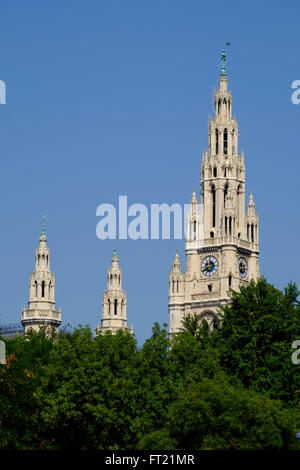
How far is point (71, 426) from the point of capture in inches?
3999

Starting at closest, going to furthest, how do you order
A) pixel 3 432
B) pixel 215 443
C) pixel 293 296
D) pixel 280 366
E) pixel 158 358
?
pixel 215 443
pixel 3 432
pixel 158 358
pixel 280 366
pixel 293 296

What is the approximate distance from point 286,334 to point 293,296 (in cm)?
1244

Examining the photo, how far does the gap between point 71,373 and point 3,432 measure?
689 cm

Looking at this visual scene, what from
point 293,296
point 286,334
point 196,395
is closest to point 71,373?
point 196,395

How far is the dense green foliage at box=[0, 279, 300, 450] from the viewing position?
9444cm

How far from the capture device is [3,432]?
98.7m

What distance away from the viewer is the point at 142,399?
329ft

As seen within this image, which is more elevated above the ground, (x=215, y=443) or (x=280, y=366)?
(x=280, y=366)

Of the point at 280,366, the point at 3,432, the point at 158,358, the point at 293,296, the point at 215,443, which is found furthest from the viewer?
the point at 293,296

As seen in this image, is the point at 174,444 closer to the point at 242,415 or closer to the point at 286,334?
the point at 242,415

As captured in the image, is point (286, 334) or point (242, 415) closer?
point (242, 415)

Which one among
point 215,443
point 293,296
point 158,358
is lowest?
point 215,443

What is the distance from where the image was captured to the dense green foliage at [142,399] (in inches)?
3718

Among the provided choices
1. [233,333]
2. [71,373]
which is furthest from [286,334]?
[71,373]
